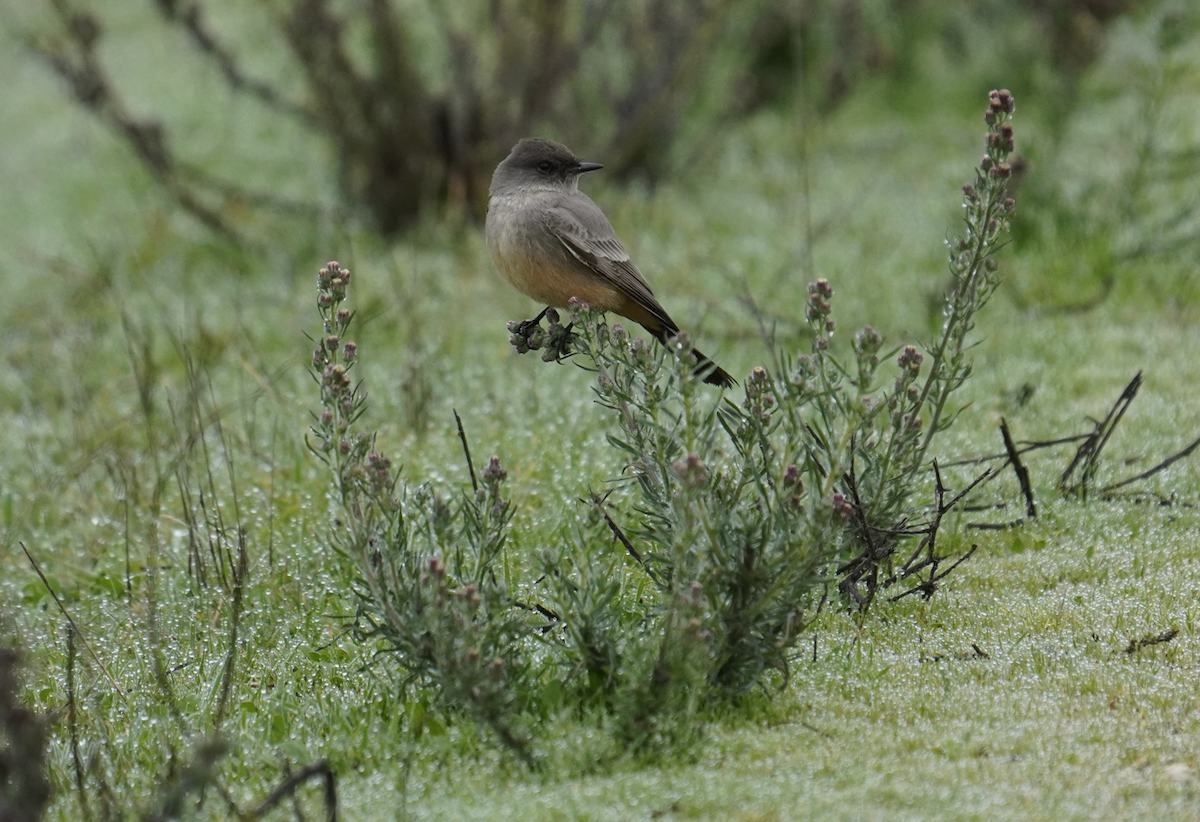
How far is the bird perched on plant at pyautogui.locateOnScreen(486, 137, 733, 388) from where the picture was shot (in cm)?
435

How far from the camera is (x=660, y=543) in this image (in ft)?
11.0

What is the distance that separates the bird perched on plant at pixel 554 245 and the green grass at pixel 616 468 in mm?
733

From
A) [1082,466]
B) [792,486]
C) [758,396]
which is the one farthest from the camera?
[1082,466]

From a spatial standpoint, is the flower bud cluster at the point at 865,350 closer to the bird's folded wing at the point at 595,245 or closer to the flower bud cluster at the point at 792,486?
the flower bud cluster at the point at 792,486

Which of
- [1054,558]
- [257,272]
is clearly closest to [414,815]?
[1054,558]

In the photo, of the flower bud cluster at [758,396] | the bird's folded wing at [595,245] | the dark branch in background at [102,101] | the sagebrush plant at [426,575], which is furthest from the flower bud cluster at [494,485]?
the dark branch in background at [102,101]

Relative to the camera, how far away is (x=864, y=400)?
3160 mm

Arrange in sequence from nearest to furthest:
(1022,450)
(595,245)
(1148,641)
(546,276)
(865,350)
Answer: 1. (865,350)
2. (1148,641)
3. (546,276)
4. (595,245)
5. (1022,450)

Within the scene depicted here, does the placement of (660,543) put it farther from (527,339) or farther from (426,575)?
(527,339)

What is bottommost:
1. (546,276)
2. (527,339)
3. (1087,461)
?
(1087,461)

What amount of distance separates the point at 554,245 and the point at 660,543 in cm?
137

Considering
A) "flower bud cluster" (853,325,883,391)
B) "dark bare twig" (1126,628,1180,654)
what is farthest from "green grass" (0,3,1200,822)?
"flower bud cluster" (853,325,883,391)

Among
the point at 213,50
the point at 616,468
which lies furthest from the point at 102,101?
the point at 616,468

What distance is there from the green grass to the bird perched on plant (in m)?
0.73
